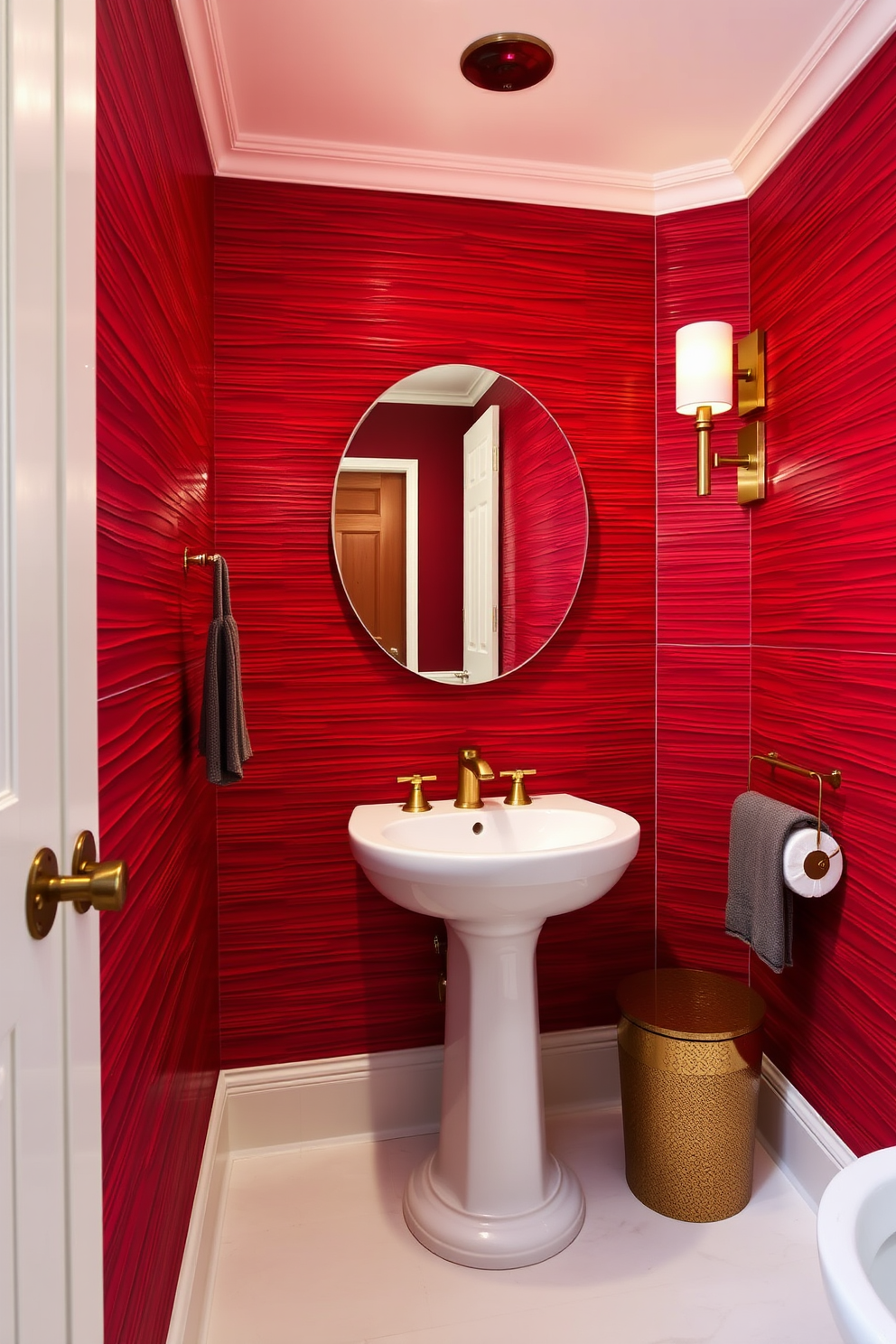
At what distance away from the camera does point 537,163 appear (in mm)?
2020

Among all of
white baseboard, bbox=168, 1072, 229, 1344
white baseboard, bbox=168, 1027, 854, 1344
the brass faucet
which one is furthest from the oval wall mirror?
white baseboard, bbox=168, 1072, 229, 1344

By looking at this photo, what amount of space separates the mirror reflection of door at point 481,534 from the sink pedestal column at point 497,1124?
2.24ft

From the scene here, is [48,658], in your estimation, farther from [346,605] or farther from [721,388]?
[721,388]

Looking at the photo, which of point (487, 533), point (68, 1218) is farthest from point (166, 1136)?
point (487, 533)

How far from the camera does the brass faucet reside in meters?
1.91

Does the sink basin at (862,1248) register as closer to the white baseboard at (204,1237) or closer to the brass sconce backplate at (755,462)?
the white baseboard at (204,1237)

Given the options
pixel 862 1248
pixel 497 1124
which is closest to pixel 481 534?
pixel 497 1124

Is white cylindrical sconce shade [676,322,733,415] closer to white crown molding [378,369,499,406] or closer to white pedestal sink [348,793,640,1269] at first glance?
white crown molding [378,369,499,406]

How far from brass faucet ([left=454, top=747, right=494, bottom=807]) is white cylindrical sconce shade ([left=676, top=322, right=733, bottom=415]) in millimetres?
935

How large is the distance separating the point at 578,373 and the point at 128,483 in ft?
4.57

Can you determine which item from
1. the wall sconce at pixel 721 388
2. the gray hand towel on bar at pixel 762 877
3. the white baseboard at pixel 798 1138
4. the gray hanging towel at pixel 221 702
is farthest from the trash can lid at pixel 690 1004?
the wall sconce at pixel 721 388

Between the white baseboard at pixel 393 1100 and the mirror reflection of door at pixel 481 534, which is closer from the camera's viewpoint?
the white baseboard at pixel 393 1100

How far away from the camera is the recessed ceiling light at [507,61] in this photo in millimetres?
1617

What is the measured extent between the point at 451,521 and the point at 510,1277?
1585mm
